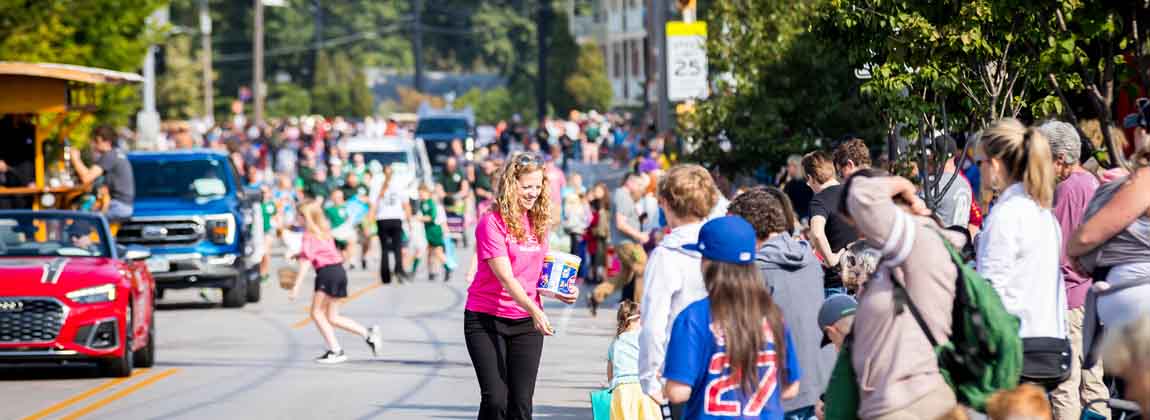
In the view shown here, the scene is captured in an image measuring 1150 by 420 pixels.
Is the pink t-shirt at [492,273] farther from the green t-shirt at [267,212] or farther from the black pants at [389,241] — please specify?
the green t-shirt at [267,212]

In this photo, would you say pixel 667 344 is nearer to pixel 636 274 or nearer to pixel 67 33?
pixel 636 274

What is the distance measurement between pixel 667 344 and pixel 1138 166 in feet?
8.14

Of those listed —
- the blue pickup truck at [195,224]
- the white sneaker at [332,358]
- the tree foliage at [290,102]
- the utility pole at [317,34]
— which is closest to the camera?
the white sneaker at [332,358]

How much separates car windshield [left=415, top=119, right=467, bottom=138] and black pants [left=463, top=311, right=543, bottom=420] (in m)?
47.7

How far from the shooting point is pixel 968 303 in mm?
6375

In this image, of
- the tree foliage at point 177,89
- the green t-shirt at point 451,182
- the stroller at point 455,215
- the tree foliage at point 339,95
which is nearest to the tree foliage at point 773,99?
the green t-shirt at point 451,182

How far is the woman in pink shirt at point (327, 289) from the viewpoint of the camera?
55.8 feet

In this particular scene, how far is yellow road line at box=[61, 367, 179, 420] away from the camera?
13680 millimetres

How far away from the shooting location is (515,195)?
9.66 metres

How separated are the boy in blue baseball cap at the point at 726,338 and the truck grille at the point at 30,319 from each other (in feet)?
31.9

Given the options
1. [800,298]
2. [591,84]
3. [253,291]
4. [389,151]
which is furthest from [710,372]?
[591,84]

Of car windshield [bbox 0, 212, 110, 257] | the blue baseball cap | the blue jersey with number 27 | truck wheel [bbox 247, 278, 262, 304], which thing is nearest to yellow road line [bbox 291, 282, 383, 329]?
truck wheel [bbox 247, 278, 262, 304]

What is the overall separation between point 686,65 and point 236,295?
6.95 meters

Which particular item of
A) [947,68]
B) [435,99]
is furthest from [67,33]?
[435,99]
